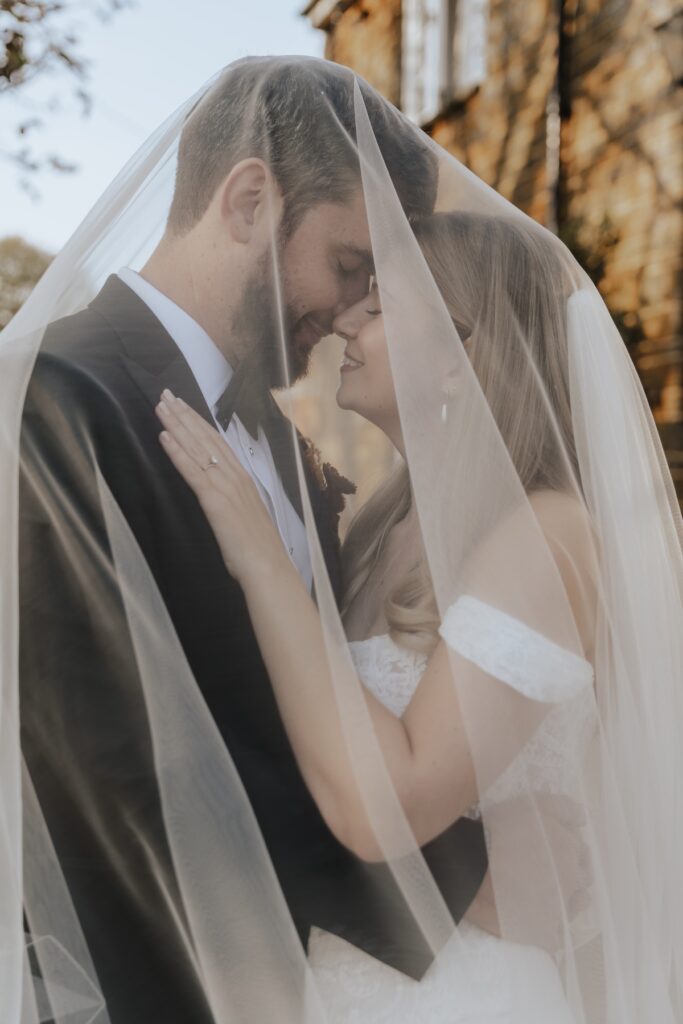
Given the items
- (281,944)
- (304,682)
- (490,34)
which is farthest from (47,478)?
(490,34)

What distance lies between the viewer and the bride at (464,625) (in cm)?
132

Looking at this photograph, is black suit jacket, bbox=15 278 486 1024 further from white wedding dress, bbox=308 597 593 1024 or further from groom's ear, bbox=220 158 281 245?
groom's ear, bbox=220 158 281 245

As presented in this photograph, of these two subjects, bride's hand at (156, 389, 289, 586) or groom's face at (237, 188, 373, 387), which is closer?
bride's hand at (156, 389, 289, 586)

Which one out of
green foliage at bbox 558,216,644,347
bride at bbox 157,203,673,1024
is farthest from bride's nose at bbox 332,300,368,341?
green foliage at bbox 558,216,644,347

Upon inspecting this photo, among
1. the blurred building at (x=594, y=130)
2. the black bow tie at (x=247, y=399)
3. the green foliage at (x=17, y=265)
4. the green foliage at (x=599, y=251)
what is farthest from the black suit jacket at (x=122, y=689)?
the green foliage at (x=17, y=265)

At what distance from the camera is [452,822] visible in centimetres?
138

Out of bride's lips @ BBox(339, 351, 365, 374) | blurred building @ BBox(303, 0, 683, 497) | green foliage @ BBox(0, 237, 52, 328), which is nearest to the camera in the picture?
bride's lips @ BBox(339, 351, 365, 374)

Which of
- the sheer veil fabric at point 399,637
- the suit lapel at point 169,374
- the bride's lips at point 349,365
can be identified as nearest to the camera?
the sheer veil fabric at point 399,637

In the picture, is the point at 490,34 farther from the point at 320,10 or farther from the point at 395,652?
the point at 395,652

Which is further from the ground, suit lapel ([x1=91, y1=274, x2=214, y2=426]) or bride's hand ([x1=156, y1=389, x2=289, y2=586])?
suit lapel ([x1=91, y1=274, x2=214, y2=426])

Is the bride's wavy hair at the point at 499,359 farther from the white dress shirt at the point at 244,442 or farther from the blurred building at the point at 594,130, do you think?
the blurred building at the point at 594,130

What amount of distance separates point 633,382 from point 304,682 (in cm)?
84

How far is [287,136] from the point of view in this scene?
1.42 m

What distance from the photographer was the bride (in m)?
1.32
